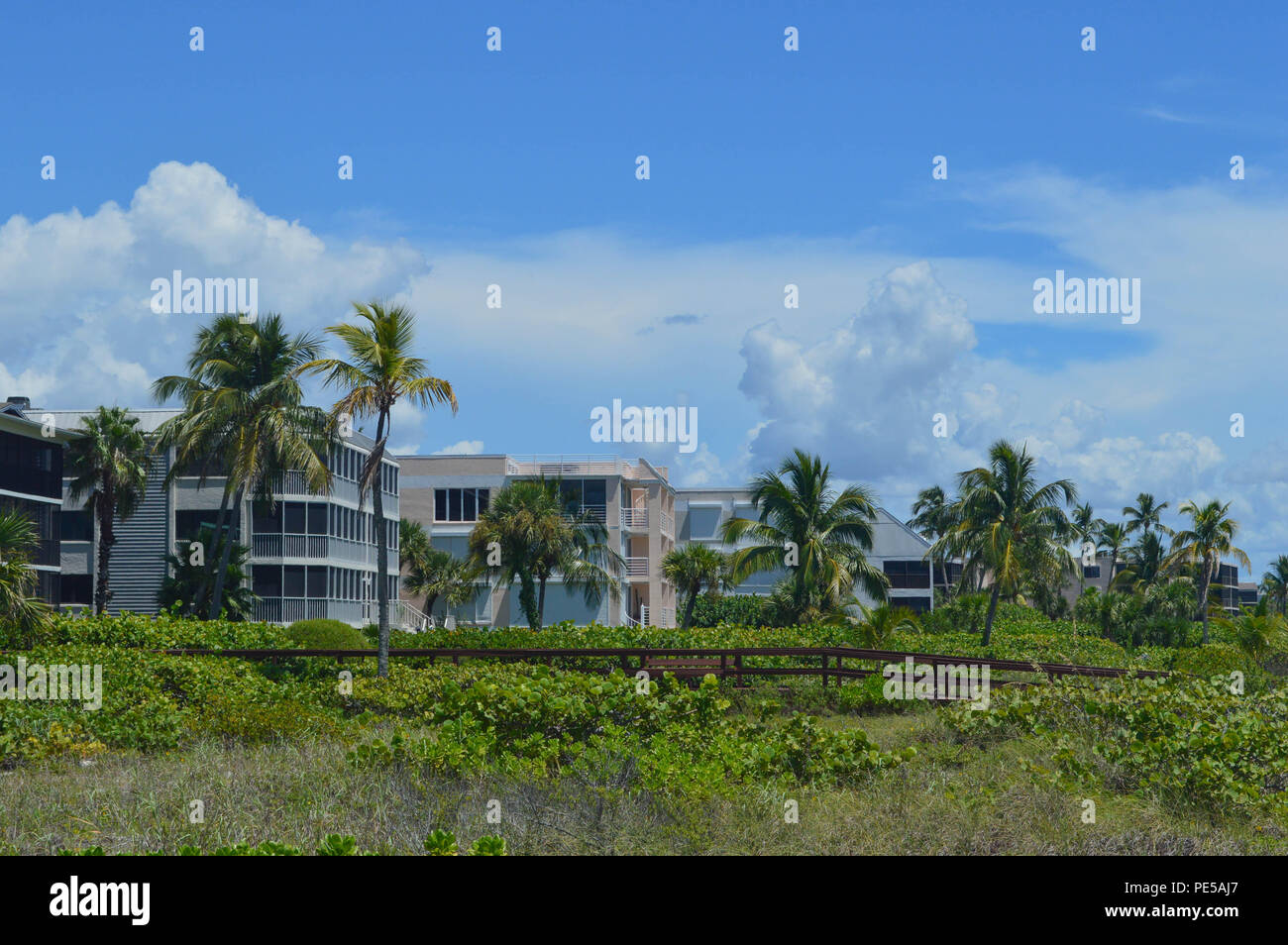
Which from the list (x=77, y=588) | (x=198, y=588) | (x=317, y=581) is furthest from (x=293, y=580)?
(x=77, y=588)

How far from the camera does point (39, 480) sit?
40062 mm

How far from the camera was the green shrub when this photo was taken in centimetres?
2947

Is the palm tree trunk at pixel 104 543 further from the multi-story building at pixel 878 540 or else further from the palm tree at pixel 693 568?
the multi-story building at pixel 878 540

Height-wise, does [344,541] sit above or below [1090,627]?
above

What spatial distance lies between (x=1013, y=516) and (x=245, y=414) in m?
25.3

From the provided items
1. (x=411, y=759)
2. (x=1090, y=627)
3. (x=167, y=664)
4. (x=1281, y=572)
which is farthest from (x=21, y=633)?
(x=1281, y=572)

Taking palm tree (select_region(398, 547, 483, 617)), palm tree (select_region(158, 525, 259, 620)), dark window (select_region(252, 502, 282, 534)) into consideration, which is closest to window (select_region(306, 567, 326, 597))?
dark window (select_region(252, 502, 282, 534))

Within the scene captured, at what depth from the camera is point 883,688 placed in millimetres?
19141

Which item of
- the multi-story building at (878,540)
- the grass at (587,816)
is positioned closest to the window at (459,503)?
the multi-story building at (878,540)

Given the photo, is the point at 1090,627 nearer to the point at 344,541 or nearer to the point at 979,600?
the point at 979,600

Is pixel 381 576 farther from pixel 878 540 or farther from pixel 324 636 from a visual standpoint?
pixel 878 540
